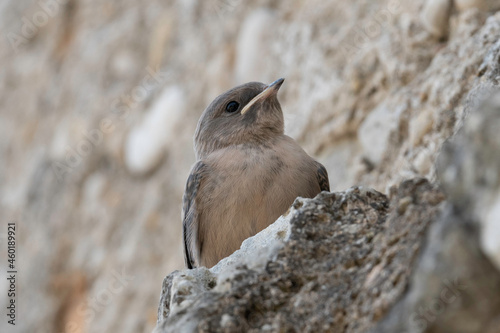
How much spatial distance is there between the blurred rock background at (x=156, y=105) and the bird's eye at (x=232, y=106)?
3.92ft

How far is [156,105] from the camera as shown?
963 cm

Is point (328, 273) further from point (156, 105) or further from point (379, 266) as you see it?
point (156, 105)

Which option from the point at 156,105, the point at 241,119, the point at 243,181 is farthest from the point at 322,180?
the point at 156,105

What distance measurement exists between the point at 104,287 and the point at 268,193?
5523 millimetres

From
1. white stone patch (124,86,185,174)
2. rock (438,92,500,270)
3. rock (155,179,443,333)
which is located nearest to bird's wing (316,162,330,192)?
rock (155,179,443,333)

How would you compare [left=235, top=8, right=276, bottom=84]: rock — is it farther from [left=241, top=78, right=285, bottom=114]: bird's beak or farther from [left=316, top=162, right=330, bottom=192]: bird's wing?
[left=316, top=162, right=330, bottom=192]: bird's wing

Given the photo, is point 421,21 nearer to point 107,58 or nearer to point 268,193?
point 268,193

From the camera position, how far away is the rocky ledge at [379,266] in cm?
166

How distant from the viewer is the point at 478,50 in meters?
4.25

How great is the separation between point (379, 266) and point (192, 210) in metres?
2.53

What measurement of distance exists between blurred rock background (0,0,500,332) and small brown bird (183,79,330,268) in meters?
0.81

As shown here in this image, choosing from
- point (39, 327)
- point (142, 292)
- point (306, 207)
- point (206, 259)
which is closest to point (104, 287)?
point (142, 292)

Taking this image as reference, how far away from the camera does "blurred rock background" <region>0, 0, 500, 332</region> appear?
507 cm

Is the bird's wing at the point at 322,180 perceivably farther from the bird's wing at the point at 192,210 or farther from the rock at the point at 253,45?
the rock at the point at 253,45
